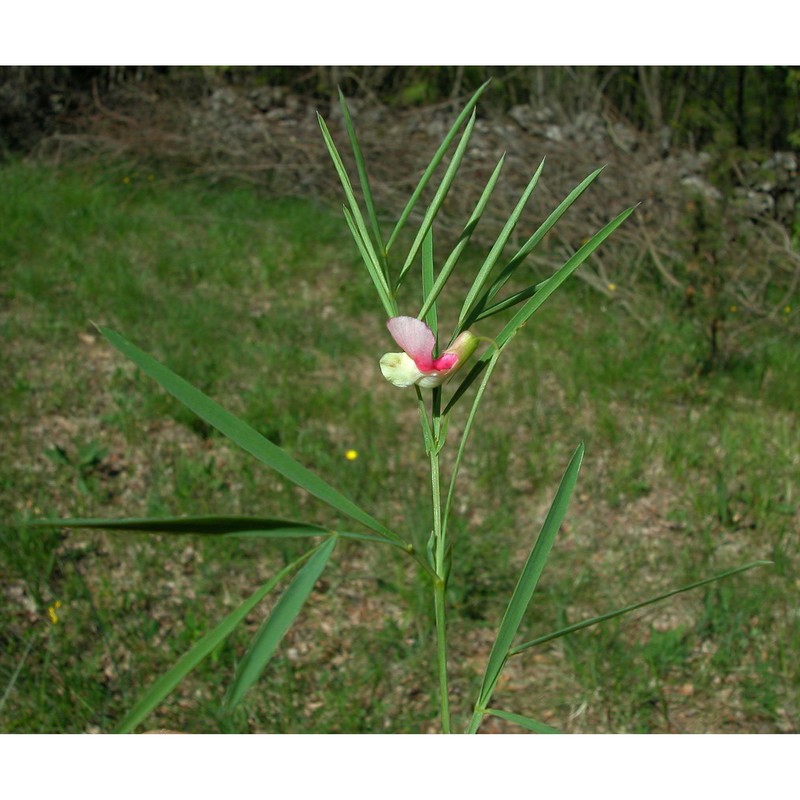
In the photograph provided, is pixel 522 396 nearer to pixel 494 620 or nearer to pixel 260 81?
pixel 494 620

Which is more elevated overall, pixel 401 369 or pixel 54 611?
pixel 401 369

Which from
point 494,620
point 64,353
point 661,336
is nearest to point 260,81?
point 64,353

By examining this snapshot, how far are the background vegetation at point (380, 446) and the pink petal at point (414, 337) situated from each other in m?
0.55

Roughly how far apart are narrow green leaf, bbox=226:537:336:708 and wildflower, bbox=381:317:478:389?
4.5 inches

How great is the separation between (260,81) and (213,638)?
5.12 m

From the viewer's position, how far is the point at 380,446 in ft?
8.45

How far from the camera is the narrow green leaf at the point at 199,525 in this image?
0.43 metres

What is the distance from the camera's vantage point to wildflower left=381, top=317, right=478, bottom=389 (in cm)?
54

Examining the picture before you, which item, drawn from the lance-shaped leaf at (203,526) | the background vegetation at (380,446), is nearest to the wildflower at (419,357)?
the lance-shaped leaf at (203,526)

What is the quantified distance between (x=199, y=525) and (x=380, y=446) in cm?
208

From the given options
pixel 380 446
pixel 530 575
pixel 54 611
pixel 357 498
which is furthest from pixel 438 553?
pixel 380 446

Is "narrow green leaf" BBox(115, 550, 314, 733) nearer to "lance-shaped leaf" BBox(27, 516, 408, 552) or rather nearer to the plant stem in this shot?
"lance-shaped leaf" BBox(27, 516, 408, 552)

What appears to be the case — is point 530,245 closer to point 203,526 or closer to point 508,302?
point 508,302

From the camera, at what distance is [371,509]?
2.31 meters
